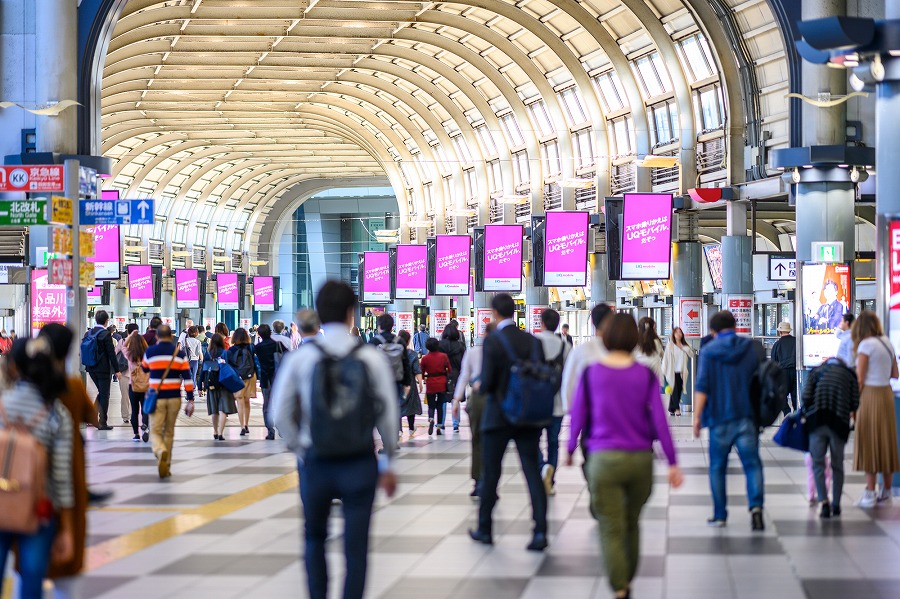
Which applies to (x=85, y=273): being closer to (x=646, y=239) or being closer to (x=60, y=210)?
(x=60, y=210)

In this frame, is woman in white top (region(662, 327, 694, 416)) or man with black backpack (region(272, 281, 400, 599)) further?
woman in white top (region(662, 327, 694, 416))

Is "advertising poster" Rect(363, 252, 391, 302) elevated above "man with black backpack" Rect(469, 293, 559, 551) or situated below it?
above

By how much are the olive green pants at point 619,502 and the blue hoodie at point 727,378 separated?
333 centimetres

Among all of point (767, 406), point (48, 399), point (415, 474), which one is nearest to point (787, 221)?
point (415, 474)

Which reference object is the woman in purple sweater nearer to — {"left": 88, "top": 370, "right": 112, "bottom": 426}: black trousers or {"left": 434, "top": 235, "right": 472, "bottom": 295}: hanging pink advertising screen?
{"left": 88, "top": 370, "right": 112, "bottom": 426}: black trousers

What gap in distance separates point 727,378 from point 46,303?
1189 cm

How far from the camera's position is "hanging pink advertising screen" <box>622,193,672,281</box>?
2612 cm

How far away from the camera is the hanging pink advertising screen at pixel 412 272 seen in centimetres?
4031

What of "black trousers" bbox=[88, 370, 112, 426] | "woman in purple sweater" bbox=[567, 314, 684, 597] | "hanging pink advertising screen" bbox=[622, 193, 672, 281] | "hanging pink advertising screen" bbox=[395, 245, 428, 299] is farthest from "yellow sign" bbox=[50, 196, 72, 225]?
"hanging pink advertising screen" bbox=[395, 245, 428, 299]

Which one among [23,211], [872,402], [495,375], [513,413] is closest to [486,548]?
[513,413]

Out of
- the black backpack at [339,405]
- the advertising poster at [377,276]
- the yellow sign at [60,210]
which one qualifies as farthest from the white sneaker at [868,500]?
the advertising poster at [377,276]

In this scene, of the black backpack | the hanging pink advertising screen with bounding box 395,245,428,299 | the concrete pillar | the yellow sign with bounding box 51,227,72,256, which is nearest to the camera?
the black backpack

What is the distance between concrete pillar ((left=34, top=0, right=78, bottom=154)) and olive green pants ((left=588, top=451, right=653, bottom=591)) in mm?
17074

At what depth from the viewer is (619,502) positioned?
7059 mm
